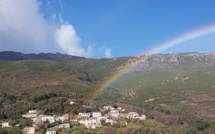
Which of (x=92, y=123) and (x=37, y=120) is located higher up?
(x=37, y=120)

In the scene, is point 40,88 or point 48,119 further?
point 40,88

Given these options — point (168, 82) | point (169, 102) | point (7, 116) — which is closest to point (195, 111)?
point (169, 102)

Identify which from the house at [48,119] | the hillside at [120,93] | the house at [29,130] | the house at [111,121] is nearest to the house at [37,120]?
the house at [48,119]

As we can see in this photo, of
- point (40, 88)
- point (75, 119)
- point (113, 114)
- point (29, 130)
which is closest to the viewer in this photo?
point (29, 130)

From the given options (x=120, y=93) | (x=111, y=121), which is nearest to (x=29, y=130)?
(x=111, y=121)

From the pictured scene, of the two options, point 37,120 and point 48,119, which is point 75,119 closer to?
point 48,119

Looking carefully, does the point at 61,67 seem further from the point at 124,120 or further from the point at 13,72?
the point at 124,120

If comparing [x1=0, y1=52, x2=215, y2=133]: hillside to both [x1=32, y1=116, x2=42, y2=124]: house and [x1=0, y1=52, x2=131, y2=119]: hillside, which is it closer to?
[x1=0, y1=52, x2=131, y2=119]: hillside

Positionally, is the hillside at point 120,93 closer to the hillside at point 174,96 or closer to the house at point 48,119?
the hillside at point 174,96
